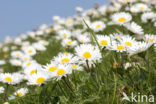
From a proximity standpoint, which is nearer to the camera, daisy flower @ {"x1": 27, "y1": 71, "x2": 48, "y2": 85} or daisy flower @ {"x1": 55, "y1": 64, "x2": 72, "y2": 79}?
daisy flower @ {"x1": 55, "y1": 64, "x2": 72, "y2": 79}

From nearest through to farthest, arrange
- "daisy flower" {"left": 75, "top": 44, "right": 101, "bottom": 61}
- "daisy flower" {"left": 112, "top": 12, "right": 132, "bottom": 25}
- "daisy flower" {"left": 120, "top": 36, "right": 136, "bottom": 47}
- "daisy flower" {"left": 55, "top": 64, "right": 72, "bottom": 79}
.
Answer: "daisy flower" {"left": 55, "top": 64, "right": 72, "bottom": 79}
"daisy flower" {"left": 75, "top": 44, "right": 101, "bottom": 61}
"daisy flower" {"left": 120, "top": 36, "right": 136, "bottom": 47}
"daisy flower" {"left": 112, "top": 12, "right": 132, "bottom": 25}

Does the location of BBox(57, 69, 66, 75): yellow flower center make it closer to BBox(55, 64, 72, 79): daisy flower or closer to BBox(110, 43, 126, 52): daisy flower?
BBox(55, 64, 72, 79): daisy flower

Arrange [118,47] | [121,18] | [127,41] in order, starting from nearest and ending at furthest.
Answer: [118,47]
[127,41]
[121,18]

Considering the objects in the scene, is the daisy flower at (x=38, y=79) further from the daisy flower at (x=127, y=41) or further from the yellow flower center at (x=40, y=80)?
the daisy flower at (x=127, y=41)

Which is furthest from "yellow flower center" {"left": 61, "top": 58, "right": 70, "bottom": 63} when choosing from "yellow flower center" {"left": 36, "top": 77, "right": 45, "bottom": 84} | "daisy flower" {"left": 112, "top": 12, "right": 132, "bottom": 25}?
"daisy flower" {"left": 112, "top": 12, "right": 132, "bottom": 25}

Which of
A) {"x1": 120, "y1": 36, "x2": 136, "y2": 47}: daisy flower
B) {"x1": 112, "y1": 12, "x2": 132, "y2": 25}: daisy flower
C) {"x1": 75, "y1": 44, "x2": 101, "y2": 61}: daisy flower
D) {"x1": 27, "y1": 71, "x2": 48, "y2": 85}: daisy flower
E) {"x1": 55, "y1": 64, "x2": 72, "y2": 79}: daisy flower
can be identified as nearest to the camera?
{"x1": 55, "y1": 64, "x2": 72, "y2": 79}: daisy flower

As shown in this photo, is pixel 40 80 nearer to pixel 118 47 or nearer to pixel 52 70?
pixel 52 70

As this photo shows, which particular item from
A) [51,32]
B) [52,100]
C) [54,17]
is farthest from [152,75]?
[54,17]

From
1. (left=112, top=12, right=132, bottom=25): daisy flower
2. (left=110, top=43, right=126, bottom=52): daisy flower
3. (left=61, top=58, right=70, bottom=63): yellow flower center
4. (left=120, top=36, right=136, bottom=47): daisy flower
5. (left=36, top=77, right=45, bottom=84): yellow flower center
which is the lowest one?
(left=36, top=77, right=45, bottom=84): yellow flower center

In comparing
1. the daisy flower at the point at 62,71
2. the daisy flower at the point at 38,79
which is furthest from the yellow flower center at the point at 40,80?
the daisy flower at the point at 62,71

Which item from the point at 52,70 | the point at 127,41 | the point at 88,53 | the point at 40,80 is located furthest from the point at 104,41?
the point at 40,80

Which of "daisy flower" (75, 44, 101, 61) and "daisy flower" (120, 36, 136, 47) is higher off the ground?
"daisy flower" (120, 36, 136, 47)
